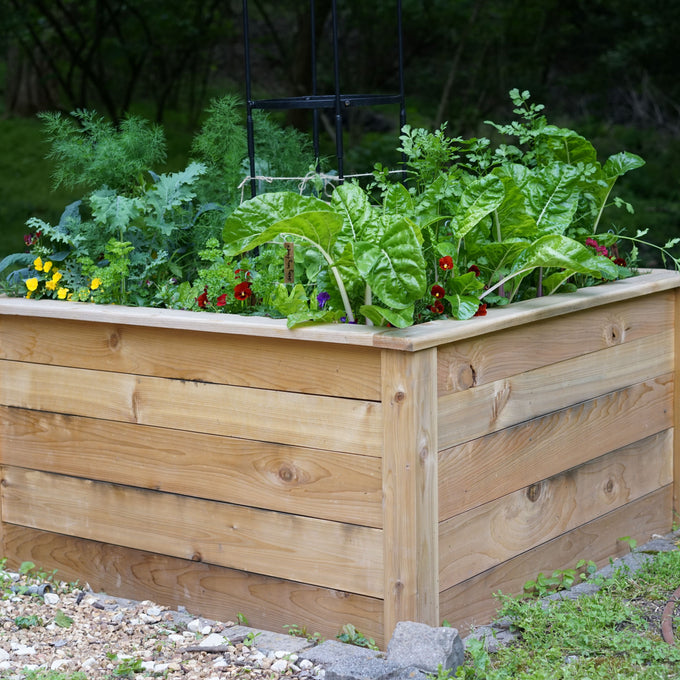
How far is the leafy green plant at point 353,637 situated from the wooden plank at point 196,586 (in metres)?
0.01

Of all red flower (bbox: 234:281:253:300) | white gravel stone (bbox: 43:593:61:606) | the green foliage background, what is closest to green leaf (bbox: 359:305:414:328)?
red flower (bbox: 234:281:253:300)

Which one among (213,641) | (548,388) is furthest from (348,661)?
(548,388)

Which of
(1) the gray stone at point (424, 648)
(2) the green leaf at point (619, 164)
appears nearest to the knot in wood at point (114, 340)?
(1) the gray stone at point (424, 648)

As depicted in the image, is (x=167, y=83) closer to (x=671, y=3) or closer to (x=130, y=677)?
(x=671, y=3)

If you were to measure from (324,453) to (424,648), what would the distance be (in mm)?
503

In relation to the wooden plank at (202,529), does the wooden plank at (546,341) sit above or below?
above

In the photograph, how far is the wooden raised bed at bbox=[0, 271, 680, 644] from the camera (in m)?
2.34

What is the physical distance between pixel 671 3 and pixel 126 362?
36.1ft

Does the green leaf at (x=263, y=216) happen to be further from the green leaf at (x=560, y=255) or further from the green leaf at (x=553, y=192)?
the green leaf at (x=553, y=192)

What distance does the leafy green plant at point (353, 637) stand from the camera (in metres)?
2.41

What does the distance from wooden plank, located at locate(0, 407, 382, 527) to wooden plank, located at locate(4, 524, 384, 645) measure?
200 millimetres

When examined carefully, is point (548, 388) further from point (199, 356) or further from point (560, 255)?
point (199, 356)

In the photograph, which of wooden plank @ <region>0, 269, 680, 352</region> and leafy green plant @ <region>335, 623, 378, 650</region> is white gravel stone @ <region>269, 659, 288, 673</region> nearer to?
leafy green plant @ <region>335, 623, 378, 650</region>

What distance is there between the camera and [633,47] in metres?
12.4
